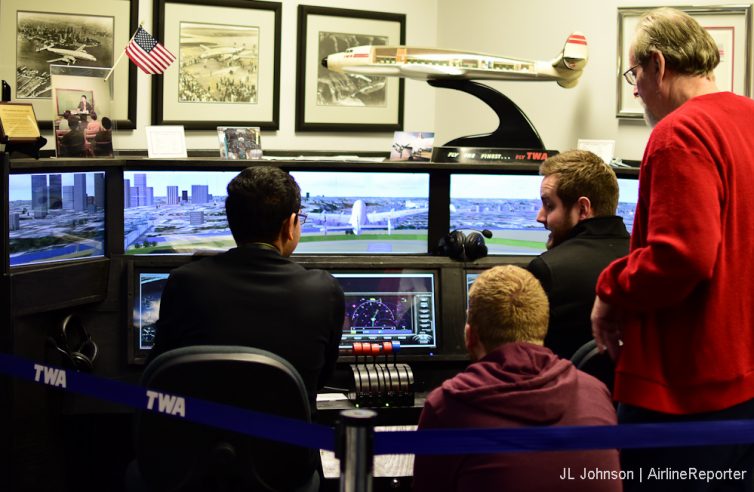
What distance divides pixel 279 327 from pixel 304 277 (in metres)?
0.14

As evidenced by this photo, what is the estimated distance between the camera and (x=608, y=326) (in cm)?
185

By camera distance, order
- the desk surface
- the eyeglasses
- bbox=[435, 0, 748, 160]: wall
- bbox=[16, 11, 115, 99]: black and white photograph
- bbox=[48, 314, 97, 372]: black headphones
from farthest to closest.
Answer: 1. bbox=[435, 0, 748, 160]: wall
2. bbox=[16, 11, 115, 99]: black and white photograph
3. bbox=[48, 314, 97, 372]: black headphones
4. the desk surface
5. the eyeglasses

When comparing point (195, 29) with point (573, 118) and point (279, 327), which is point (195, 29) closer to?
point (573, 118)

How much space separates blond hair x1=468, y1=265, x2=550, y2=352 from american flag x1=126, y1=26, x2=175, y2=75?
1983 millimetres

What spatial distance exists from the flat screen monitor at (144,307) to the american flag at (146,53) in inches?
31.1

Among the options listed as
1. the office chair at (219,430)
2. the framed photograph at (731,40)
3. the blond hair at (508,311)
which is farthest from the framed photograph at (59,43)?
the blond hair at (508,311)

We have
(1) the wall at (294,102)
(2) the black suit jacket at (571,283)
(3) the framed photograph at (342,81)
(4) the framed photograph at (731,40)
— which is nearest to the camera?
(2) the black suit jacket at (571,283)

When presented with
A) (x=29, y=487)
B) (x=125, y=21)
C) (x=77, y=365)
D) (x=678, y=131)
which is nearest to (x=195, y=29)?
(x=125, y=21)

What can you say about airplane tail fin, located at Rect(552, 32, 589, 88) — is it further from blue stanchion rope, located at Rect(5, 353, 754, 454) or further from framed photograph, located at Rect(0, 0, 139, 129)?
blue stanchion rope, located at Rect(5, 353, 754, 454)

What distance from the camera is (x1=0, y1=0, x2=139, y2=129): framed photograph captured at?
3.63 m

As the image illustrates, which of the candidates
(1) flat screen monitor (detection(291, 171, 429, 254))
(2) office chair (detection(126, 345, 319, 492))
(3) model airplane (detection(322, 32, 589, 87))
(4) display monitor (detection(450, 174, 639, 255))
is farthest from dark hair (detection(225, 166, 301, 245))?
(3) model airplane (detection(322, 32, 589, 87))

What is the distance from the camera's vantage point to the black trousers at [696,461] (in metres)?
1.74

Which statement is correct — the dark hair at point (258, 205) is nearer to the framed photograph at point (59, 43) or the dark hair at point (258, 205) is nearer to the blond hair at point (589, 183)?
the blond hair at point (589, 183)

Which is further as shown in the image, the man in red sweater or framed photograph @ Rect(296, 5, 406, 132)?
framed photograph @ Rect(296, 5, 406, 132)
